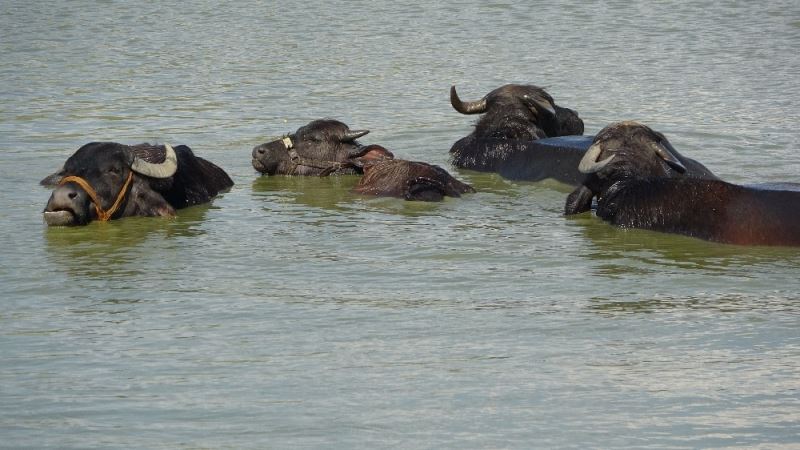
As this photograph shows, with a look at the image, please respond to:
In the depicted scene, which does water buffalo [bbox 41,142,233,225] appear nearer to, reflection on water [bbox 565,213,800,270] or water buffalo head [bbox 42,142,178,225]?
water buffalo head [bbox 42,142,178,225]

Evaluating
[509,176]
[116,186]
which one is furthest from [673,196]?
[116,186]

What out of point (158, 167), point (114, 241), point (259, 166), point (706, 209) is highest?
point (158, 167)

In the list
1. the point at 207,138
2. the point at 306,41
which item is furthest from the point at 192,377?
the point at 306,41

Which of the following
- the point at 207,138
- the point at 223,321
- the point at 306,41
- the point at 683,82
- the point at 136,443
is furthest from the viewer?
the point at 306,41

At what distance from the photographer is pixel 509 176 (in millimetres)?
13656

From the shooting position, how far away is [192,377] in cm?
724

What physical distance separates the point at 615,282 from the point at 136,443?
395cm

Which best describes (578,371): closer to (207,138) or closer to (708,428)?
(708,428)

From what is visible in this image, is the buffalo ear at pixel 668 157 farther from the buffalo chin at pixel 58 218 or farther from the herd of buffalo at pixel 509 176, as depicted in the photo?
the buffalo chin at pixel 58 218

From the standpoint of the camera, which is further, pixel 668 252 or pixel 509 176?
pixel 509 176

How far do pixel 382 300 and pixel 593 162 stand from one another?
132 inches

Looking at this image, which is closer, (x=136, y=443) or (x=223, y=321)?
(x=136, y=443)

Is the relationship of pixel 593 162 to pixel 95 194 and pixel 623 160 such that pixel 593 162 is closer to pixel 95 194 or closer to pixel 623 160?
pixel 623 160

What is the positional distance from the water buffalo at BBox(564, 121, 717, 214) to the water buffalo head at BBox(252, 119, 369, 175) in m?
2.79
